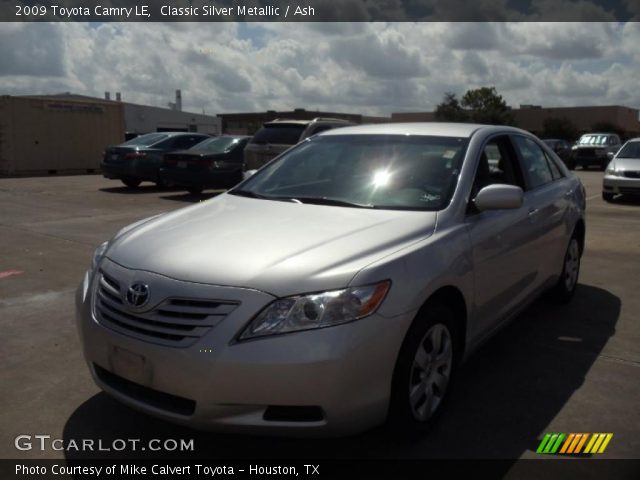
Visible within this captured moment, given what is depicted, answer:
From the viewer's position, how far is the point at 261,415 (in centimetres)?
265

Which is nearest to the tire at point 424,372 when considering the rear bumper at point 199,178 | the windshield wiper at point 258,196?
the windshield wiper at point 258,196

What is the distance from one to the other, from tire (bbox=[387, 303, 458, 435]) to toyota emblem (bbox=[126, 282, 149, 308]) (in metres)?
1.21

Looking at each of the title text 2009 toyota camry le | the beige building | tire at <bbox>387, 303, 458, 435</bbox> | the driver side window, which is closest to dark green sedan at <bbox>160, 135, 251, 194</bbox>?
the title text 2009 toyota camry le

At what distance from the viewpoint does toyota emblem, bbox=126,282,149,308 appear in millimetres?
2816

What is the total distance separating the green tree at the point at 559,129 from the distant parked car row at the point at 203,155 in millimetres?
53260

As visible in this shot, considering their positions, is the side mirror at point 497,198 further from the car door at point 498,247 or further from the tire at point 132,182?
the tire at point 132,182

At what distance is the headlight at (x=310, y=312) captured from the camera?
264 cm

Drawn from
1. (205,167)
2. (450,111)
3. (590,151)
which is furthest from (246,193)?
(450,111)

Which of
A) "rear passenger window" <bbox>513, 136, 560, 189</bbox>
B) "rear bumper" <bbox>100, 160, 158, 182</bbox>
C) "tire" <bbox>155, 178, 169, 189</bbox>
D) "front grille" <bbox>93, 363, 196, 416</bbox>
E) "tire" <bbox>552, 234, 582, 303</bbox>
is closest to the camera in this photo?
"front grille" <bbox>93, 363, 196, 416</bbox>

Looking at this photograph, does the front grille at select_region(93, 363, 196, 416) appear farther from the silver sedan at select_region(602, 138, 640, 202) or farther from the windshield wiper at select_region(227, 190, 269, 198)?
the silver sedan at select_region(602, 138, 640, 202)

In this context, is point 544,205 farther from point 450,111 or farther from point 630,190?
point 450,111

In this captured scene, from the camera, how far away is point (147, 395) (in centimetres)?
286

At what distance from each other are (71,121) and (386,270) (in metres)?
23.1

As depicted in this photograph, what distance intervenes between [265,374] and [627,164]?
14.1 metres
